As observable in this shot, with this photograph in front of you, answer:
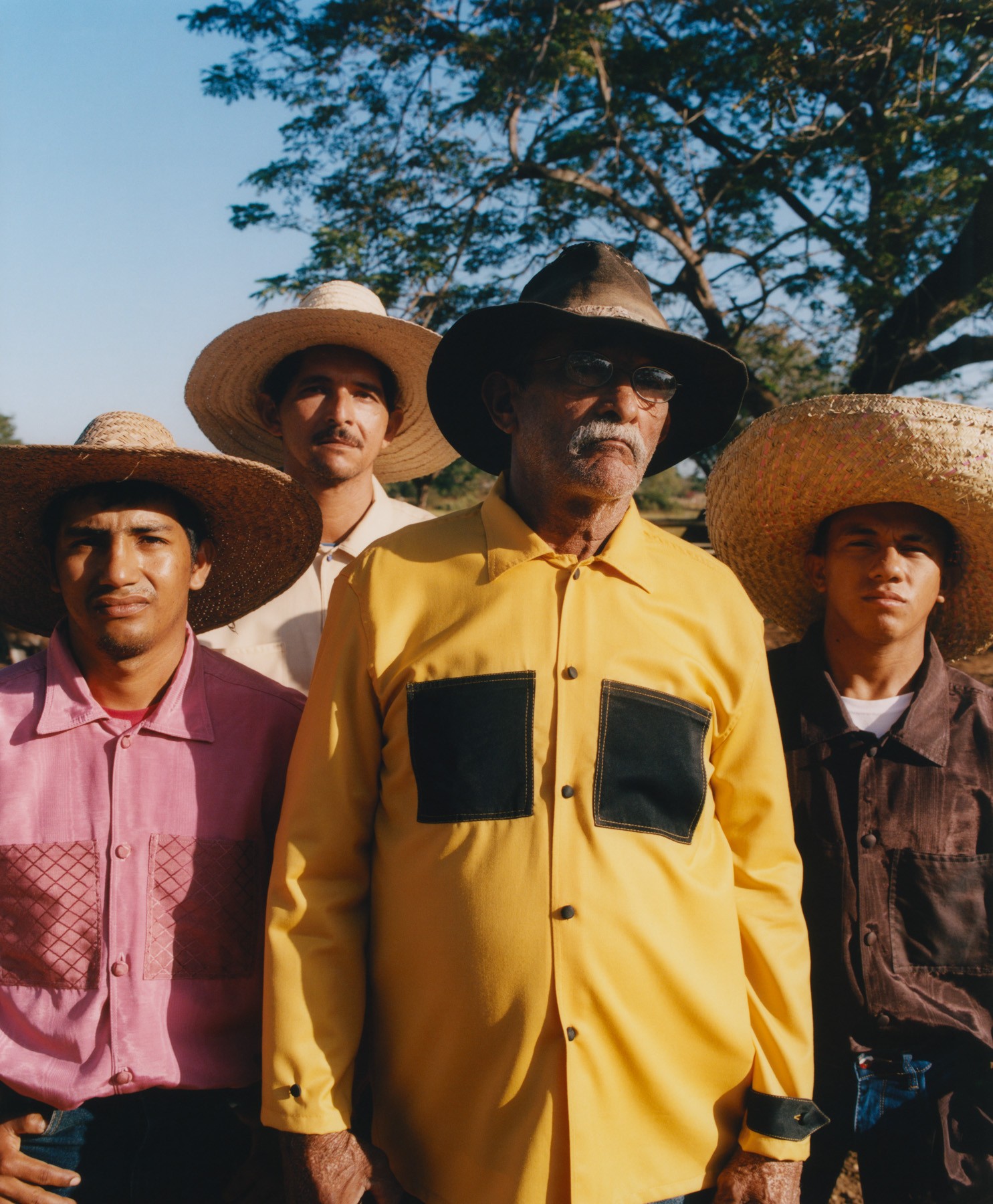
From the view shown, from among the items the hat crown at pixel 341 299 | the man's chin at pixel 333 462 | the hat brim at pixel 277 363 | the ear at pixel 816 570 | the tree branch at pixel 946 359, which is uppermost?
the tree branch at pixel 946 359

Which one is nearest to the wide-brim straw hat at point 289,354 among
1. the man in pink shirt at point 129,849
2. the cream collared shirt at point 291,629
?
the cream collared shirt at point 291,629

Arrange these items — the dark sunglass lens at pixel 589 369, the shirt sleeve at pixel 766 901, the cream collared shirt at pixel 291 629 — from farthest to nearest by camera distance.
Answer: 1. the cream collared shirt at pixel 291 629
2. the dark sunglass lens at pixel 589 369
3. the shirt sleeve at pixel 766 901

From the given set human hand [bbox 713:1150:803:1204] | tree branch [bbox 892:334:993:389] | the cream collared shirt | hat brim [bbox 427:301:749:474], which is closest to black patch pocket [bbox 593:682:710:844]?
human hand [bbox 713:1150:803:1204]

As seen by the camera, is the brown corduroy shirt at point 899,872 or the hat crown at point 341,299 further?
the hat crown at point 341,299

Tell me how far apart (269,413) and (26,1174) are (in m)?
2.41

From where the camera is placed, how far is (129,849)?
6.71ft

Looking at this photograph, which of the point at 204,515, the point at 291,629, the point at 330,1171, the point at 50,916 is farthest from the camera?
the point at 291,629

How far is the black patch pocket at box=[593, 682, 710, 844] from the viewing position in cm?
188

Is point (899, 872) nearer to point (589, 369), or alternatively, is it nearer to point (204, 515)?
point (589, 369)

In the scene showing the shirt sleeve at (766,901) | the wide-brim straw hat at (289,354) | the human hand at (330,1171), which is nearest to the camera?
the human hand at (330,1171)

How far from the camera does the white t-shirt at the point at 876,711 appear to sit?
2.58 m

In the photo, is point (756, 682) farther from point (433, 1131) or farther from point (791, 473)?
point (433, 1131)

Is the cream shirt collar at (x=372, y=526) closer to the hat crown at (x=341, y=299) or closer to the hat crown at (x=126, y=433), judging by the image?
the hat crown at (x=341, y=299)

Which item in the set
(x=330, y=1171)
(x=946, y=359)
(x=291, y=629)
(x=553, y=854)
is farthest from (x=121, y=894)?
(x=946, y=359)
